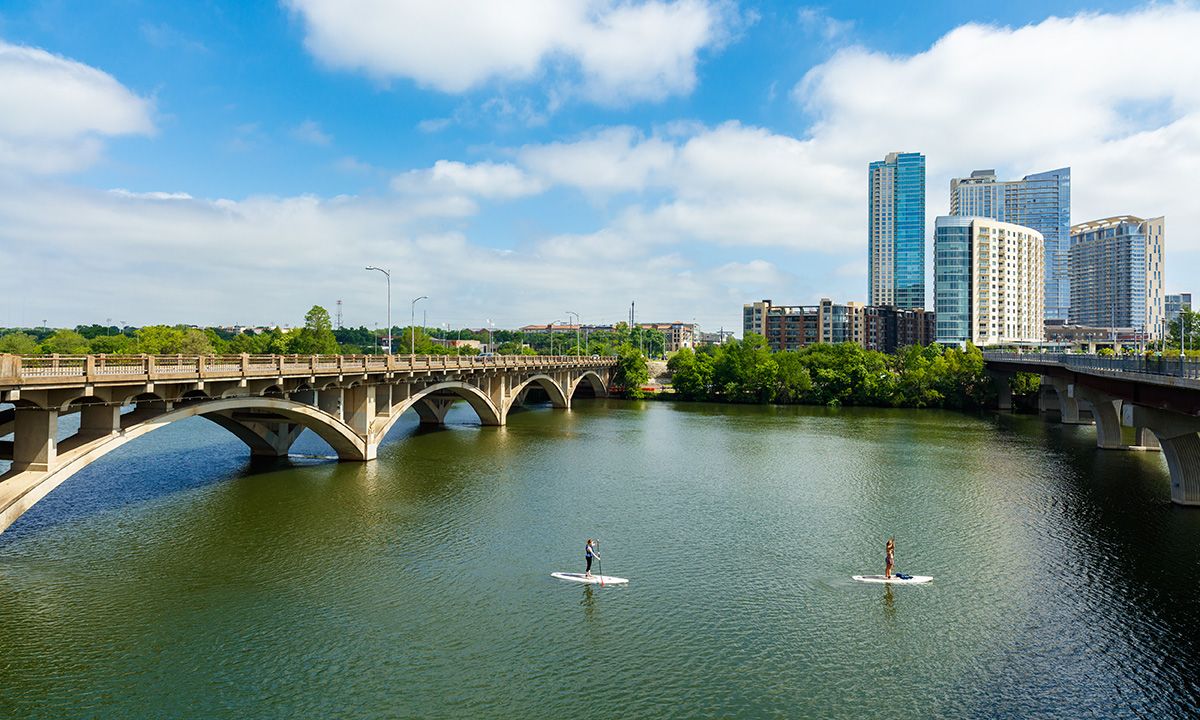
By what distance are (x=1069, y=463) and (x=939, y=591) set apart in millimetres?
36024

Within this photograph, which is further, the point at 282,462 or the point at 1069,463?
the point at 1069,463

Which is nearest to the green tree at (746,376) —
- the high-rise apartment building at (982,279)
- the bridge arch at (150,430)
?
the bridge arch at (150,430)

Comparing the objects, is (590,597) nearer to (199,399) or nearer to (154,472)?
(199,399)

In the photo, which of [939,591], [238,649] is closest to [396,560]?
[238,649]

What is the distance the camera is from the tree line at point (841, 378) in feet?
347

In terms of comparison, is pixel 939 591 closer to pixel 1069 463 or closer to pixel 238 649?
pixel 238 649

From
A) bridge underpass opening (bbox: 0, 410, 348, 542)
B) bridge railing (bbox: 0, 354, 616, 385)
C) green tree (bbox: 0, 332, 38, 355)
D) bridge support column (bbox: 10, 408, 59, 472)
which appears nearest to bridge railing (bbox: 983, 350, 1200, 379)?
bridge railing (bbox: 0, 354, 616, 385)

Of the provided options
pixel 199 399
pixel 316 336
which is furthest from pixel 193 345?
pixel 199 399

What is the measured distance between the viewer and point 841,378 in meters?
110

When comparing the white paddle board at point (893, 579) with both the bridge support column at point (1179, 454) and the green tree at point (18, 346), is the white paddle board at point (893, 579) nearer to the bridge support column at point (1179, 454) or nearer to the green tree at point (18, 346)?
the bridge support column at point (1179, 454)

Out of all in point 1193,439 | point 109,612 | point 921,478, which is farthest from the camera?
point 921,478

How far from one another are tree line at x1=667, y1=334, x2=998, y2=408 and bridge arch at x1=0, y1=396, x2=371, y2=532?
3062 inches

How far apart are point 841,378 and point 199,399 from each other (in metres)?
96.5

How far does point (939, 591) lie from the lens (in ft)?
82.3
